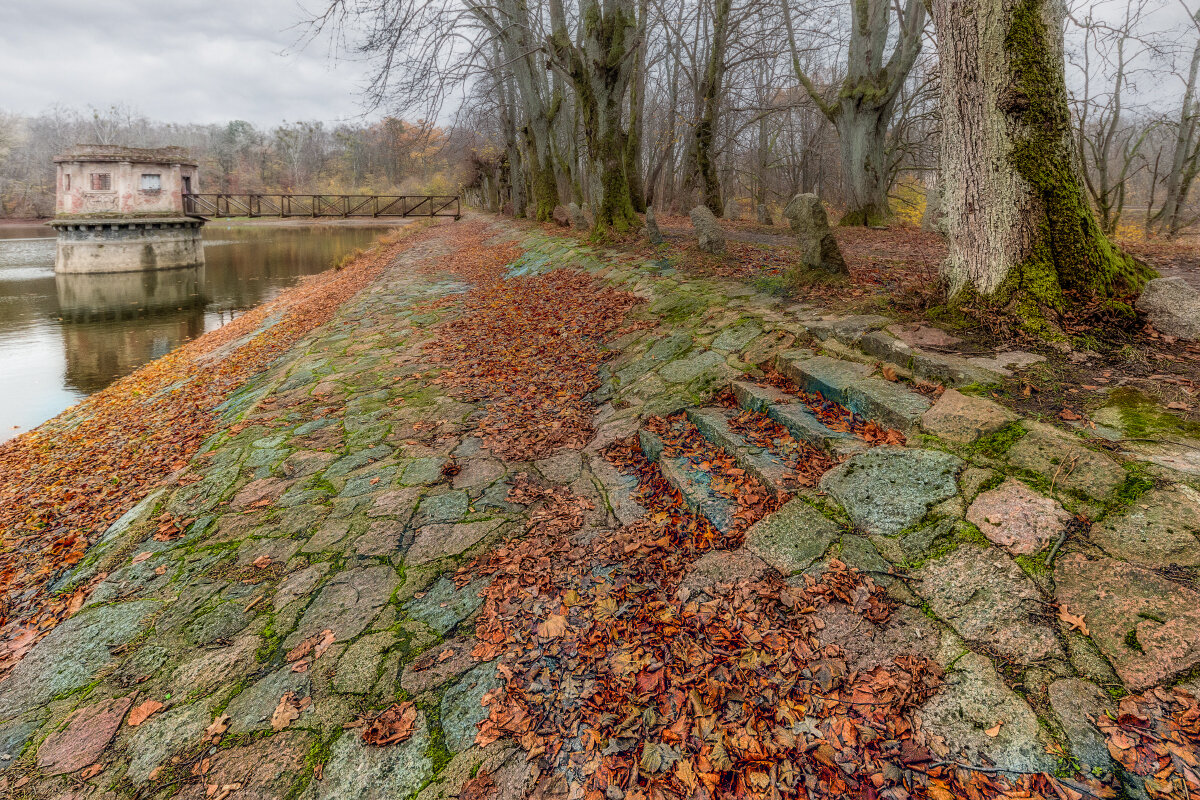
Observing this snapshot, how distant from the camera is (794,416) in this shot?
11.4ft

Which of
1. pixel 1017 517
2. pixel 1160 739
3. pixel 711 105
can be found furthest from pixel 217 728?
pixel 711 105

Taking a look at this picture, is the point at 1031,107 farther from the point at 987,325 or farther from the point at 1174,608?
the point at 1174,608

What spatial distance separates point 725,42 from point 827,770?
1654 cm

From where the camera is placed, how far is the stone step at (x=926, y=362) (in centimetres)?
323

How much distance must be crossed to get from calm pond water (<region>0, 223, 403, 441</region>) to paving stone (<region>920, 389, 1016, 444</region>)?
1229 cm

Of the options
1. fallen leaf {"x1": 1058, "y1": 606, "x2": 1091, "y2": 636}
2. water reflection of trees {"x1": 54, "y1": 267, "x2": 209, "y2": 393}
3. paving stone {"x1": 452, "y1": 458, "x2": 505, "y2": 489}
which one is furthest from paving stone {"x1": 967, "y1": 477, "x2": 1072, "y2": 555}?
water reflection of trees {"x1": 54, "y1": 267, "x2": 209, "y2": 393}

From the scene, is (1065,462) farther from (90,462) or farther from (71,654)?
(90,462)

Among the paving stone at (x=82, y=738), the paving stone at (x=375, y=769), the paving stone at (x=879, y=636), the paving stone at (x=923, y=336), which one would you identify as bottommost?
the paving stone at (x=82, y=738)

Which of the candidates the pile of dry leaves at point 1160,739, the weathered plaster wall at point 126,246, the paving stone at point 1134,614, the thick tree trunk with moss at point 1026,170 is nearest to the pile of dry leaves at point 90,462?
the pile of dry leaves at point 1160,739

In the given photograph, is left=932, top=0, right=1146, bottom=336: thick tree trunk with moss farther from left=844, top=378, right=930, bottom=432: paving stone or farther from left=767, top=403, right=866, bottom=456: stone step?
left=767, top=403, right=866, bottom=456: stone step

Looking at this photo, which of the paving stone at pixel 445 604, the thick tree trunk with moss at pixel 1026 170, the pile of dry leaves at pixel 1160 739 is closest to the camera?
the pile of dry leaves at pixel 1160 739

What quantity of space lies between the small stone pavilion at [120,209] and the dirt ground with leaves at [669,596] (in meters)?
31.4

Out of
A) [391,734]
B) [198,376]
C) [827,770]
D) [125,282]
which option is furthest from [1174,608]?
[125,282]

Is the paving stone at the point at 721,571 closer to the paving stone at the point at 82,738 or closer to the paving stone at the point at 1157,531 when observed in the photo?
the paving stone at the point at 1157,531
